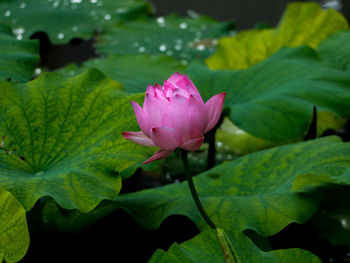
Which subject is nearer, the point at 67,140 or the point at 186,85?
the point at 186,85

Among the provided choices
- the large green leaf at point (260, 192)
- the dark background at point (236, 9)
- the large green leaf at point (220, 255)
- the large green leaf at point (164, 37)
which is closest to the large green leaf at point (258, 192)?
the large green leaf at point (260, 192)

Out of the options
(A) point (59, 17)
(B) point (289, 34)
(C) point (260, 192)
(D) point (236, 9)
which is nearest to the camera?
(C) point (260, 192)

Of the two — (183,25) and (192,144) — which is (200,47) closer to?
(183,25)

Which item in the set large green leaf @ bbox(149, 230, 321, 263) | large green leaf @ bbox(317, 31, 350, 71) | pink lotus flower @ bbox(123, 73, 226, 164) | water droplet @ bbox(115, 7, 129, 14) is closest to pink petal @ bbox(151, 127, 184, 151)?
pink lotus flower @ bbox(123, 73, 226, 164)

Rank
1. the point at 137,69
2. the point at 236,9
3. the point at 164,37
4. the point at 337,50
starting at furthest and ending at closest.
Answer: the point at 236,9, the point at 164,37, the point at 137,69, the point at 337,50

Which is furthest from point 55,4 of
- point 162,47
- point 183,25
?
point 183,25

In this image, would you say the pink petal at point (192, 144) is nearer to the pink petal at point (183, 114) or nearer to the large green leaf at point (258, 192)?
the pink petal at point (183, 114)
